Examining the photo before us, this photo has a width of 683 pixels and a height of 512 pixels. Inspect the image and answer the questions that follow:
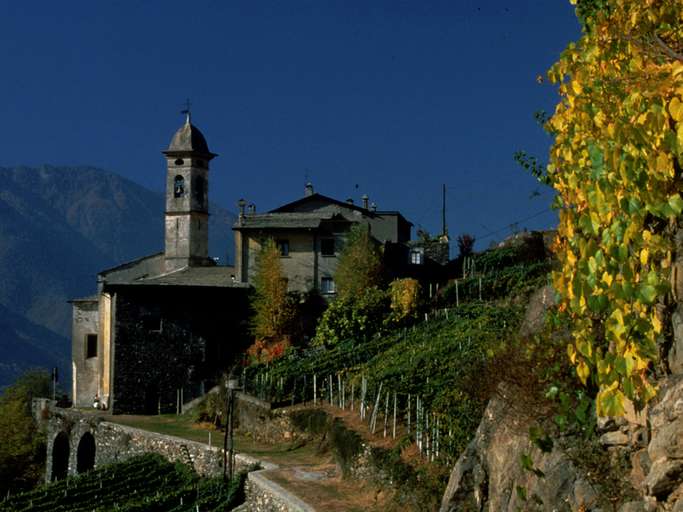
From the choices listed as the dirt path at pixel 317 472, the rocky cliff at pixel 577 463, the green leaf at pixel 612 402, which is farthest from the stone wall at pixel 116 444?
the green leaf at pixel 612 402

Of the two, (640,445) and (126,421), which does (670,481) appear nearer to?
(640,445)

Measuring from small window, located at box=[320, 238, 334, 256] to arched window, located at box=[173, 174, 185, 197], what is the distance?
9.17 m

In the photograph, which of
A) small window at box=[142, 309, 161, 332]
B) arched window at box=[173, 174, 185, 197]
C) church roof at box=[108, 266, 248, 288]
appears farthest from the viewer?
arched window at box=[173, 174, 185, 197]

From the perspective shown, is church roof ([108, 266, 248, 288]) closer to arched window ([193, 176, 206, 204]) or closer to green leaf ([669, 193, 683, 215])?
arched window ([193, 176, 206, 204])

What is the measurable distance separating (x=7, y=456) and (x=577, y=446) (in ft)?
180

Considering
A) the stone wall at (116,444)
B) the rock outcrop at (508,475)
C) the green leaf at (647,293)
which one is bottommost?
the stone wall at (116,444)

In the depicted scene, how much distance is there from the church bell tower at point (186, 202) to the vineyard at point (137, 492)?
16173 millimetres

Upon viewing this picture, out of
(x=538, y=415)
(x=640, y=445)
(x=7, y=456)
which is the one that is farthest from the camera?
(x=7, y=456)

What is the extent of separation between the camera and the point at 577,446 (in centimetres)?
880

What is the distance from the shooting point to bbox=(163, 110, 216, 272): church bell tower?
5194 cm

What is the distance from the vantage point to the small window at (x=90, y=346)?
52.1 meters

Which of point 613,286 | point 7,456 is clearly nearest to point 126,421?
point 7,456

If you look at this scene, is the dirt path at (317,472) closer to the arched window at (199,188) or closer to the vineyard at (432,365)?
the vineyard at (432,365)

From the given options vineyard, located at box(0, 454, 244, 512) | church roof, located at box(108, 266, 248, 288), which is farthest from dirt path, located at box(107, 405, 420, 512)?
church roof, located at box(108, 266, 248, 288)
